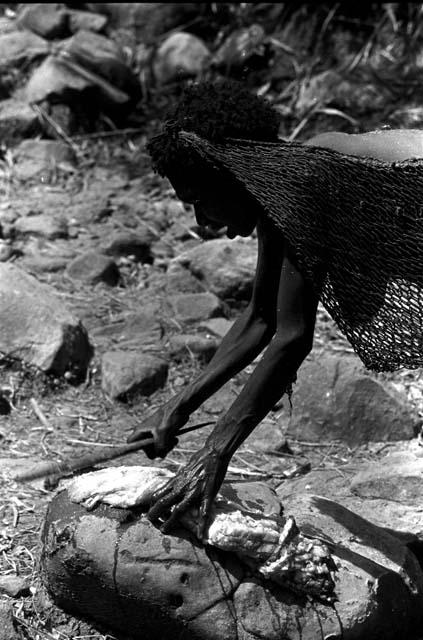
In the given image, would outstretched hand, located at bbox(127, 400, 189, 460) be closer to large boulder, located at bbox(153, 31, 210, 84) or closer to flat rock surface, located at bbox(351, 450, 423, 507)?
flat rock surface, located at bbox(351, 450, 423, 507)

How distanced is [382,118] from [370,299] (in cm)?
420

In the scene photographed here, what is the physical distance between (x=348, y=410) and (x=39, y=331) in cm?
137

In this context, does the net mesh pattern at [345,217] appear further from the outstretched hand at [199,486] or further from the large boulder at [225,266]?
the large boulder at [225,266]

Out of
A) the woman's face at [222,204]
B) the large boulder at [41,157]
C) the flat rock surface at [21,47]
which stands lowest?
the large boulder at [41,157]

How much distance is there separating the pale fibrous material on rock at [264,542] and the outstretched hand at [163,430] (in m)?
0.13

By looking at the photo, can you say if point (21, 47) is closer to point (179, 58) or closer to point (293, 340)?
point (179, 58)

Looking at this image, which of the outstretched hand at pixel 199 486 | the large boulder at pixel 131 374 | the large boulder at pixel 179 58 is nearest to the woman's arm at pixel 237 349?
the outstretched hand at pixel 199 486

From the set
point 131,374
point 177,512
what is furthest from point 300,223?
point 131,374

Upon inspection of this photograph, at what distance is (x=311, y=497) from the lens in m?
3.45

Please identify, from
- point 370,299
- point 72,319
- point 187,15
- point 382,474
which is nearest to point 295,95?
point 187,15

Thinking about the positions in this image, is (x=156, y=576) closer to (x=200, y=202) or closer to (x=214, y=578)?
(x=214, y=578)

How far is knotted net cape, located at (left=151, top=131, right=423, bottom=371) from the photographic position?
2.86 meters

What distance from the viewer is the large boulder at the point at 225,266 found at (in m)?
5.44

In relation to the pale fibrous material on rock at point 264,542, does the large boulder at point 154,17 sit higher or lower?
lower
